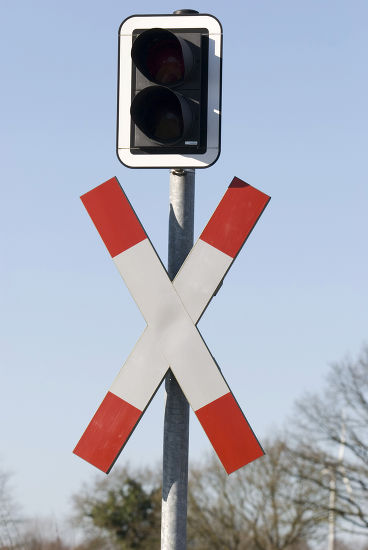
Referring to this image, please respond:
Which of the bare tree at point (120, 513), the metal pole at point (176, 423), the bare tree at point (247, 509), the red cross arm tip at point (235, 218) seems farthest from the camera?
the bare tree at point (120, 513)

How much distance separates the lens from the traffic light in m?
2.78

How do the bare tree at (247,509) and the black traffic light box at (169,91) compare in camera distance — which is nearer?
the black traffic light box at (169,91)

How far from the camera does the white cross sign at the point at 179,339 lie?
2.63m

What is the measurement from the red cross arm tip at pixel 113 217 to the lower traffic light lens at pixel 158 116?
0.21 meters

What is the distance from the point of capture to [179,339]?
2684 mm

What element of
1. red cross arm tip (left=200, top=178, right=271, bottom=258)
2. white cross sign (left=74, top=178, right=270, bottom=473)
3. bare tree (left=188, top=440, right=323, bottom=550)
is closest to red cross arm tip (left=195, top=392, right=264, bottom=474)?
white cross sign (left=74, top=178, right=270, bottom=473)

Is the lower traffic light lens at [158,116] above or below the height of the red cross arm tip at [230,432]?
above

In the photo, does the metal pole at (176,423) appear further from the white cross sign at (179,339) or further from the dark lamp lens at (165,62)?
the dark lamp lens at (165,62)

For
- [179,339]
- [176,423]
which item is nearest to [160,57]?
[179,339]

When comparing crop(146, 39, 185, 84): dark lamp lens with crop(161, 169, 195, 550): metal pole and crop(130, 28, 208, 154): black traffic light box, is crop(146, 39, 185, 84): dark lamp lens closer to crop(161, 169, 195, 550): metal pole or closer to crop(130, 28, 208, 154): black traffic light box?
crop(130, 28, 208, 154): black traffic light box

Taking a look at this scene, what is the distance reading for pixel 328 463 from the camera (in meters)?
31.2

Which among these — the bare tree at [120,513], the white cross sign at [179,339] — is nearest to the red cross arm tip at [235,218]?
the white cross sign at [179,339]

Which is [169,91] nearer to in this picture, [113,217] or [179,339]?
[113,217]

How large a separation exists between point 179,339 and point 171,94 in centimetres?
76
